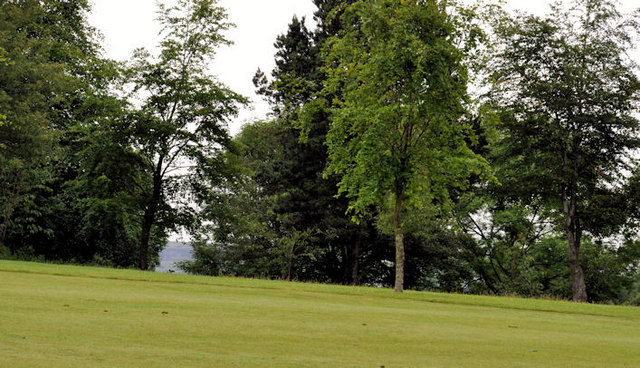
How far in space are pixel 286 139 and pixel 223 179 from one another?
13564 millimetres

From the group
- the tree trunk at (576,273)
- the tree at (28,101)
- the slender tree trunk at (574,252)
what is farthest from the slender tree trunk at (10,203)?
the tree trunk at (576,273)

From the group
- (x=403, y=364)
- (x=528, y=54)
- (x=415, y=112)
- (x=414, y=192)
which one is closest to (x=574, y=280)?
(x=528, y=54)

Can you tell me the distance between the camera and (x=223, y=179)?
34125mm

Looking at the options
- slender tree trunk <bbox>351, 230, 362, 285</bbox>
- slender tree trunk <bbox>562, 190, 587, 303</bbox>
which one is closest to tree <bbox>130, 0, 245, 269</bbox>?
slender tree trunk <bbox>351, 230, 362, 285</bbox>

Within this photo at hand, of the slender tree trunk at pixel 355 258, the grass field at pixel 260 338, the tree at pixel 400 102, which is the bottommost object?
the grass field at pixel 260 338

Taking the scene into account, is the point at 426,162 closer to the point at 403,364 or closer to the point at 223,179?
the point at 223,179

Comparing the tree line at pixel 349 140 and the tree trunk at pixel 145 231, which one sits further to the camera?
the tree trunk at pixel 145 231

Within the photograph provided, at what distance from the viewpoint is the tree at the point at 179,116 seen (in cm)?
3325

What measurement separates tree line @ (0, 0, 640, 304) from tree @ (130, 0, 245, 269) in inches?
4.0

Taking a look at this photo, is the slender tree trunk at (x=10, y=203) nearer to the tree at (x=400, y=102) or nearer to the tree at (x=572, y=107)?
the tree at (x=400, y=102)

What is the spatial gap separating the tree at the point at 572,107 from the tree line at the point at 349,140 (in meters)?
0.13

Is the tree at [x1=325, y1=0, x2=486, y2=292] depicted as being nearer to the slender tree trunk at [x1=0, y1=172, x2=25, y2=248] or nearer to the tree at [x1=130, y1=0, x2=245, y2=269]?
the tree at [x1=130, y1=0, x2=245, y2=269]

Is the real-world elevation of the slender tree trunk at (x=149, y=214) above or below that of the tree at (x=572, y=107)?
below

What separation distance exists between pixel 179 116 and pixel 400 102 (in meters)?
15.6
